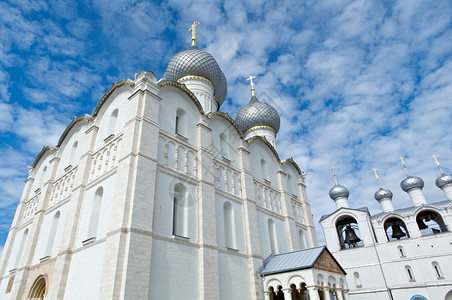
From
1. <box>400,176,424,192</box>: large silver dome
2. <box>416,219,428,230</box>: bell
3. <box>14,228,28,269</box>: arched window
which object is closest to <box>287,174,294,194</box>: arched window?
<box>416,219,428,230</box>: bell

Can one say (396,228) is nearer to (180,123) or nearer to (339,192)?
(339,192)

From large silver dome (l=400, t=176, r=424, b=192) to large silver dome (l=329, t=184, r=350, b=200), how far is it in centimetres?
502

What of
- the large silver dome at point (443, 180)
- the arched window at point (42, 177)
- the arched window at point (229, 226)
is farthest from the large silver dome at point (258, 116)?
the large silver dome at point (443, 180)

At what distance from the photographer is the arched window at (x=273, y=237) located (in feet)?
48.6

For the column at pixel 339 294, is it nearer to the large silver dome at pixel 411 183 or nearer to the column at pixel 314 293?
the column at pixel 314 293

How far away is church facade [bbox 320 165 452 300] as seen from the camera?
22219 mm

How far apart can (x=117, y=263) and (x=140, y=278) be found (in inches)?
30.1

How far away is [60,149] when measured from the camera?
15594mm

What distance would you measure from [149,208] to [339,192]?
2347cm

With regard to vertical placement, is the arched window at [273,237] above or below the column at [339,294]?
above

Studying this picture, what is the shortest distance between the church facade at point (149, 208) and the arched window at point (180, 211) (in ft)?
0.12

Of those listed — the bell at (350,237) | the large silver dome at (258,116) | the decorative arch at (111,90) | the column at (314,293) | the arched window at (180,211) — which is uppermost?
the large silver dome at (258,116)

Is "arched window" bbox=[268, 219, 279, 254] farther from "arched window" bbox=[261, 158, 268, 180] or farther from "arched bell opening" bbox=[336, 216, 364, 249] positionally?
"arched bell opening" bbox=[336, 216, 364, 249]

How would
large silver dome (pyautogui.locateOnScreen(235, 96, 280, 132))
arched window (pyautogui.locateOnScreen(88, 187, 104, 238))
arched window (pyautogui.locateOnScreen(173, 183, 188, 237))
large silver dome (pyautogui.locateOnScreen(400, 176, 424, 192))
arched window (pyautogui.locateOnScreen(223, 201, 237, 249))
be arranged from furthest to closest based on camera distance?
large silver dome (pyautogui.locateOnScreen(400, 176, 424, 192)) → large silver dome (pyautogui.locateOnScreen(235, 96, 280, 132)) → arched window (pyautogui.locateOnScreen(223, 201, 237, 249)) → arched window (pyautogui.locateOnScreen(173, 183, 188, 237)) → arched window (pyautogui.locateOnScreen(88, 187, 104, 238))
